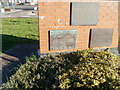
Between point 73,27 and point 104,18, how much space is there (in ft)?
3.22

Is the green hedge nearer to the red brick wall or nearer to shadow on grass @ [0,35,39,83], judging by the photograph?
the red brick wall

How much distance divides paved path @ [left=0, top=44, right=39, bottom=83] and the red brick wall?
3.48ft

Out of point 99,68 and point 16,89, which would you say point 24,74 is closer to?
point 16,89

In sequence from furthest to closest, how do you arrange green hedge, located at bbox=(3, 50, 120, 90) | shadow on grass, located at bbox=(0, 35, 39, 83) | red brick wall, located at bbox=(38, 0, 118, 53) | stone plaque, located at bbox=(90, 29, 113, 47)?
stone plaque, located at bbox=(90, 29, 113, 47), shadow on grass, located at bbox=(0, 35, 39, 83), red brick wall, located at bbox=(38, 0, 118, 53), green hedge, located at bbox=(3, 50, 120, 90)

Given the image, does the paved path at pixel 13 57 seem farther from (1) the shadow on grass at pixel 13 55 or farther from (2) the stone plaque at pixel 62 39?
(2) the stone plaque at pixel 62 39

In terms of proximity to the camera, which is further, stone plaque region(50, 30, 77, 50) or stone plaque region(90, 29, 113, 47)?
stone plaque region(90, 29, 113, 47)

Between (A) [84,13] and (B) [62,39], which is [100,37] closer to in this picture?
(A) [84,13]

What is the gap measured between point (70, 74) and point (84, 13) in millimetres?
1978

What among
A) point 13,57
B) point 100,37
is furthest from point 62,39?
point 13,57

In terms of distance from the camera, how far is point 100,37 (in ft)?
16.0

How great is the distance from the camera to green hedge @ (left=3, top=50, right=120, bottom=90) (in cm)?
303

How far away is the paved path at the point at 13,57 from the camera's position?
4604 millimetres

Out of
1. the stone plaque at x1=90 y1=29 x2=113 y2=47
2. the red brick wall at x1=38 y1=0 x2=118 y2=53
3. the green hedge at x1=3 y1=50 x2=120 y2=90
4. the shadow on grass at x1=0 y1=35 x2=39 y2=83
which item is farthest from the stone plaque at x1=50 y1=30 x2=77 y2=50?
the shadow on grass at x1=0 y1=35 x2=39 y2=83

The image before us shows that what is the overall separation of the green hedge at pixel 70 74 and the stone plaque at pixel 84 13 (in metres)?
0.94
